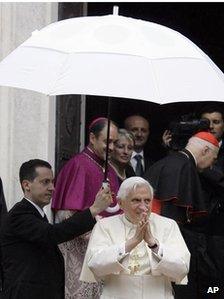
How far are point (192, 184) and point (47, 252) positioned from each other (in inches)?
53.1

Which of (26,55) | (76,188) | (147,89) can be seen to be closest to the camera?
(147,89)

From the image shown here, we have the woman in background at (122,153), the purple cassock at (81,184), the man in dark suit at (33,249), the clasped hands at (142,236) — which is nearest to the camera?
the clasped hands at (142,236)

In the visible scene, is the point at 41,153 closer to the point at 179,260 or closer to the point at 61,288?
the point at 61,288

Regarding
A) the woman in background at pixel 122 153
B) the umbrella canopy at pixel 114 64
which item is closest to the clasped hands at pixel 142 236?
the umbrella canopy at pixel 114 64

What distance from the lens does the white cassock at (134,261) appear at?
24.6 feet

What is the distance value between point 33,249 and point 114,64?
154cm

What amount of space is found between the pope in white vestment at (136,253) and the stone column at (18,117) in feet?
8.40

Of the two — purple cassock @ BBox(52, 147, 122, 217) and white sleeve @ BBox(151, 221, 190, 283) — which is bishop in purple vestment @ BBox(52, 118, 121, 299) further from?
white sleeve @ BBox(151, 221, 190, 283)

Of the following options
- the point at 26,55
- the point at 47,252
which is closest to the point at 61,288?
the point at 47,252

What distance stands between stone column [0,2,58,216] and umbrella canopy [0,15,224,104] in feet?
7.98

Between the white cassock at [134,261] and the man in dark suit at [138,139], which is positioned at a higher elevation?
the man in dark suit at [138,139]

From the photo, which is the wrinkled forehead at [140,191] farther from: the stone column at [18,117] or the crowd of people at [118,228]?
the stone column at [18,117]

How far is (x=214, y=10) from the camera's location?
552 inches

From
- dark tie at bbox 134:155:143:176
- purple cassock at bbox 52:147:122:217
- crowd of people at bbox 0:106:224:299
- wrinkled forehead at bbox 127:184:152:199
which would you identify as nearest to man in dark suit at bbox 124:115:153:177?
dark tie at bbox 134:155:143:176
